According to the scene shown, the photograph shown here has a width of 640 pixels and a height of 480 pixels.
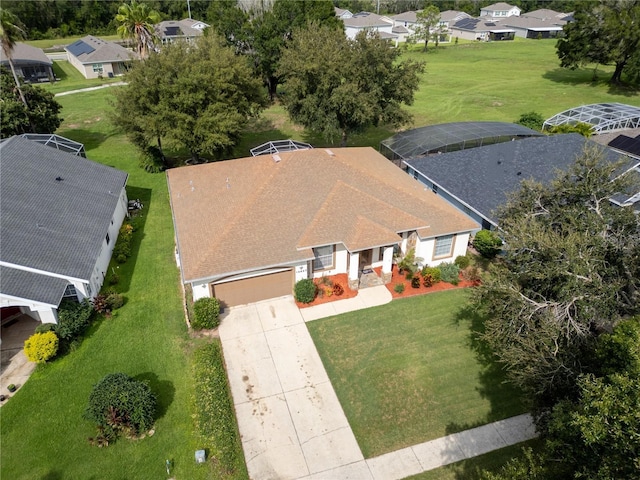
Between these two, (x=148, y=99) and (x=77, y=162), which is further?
(x=148, y=99)

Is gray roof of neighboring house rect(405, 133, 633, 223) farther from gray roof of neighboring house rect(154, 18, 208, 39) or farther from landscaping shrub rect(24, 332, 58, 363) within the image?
gray roof of neighboring house rect(154, 18, 208, 39)

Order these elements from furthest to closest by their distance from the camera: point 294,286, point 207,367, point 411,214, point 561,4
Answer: point 561,4
point 411,214
point 294,286
point 207,367

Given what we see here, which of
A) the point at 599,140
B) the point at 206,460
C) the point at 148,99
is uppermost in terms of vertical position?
the point at 148,99

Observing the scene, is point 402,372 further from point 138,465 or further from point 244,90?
point 244,90

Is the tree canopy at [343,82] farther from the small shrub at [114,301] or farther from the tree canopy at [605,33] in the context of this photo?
the tree canopy at [605,33]

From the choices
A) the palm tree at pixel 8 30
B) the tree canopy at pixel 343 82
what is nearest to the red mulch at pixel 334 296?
the tree canopy at pixel 343 82

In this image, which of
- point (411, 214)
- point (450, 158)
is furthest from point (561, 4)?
point (411, 214)
